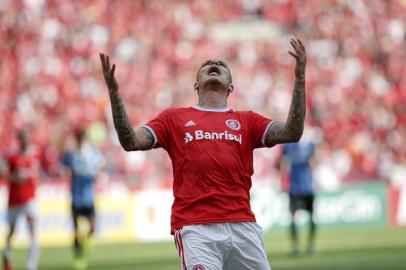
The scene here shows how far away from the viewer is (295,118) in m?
7.09

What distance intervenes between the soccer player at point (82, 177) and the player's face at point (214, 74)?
11659mm

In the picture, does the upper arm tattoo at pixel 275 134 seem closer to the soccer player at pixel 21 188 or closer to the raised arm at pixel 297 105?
the raised arm at pixel 297 105

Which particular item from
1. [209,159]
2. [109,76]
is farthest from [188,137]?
[109,76]

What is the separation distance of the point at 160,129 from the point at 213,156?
453 millimetres

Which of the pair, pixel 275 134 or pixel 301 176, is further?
pixel 301 176

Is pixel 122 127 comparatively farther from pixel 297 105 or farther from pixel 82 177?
pixel 82 177

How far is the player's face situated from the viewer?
7.24m

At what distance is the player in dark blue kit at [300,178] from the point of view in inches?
746

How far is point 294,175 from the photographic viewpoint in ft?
63.2

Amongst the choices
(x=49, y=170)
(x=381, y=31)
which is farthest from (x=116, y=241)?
(x=381, y=31)

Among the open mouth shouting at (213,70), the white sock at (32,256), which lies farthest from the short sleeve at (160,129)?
the white sock at (32,256)

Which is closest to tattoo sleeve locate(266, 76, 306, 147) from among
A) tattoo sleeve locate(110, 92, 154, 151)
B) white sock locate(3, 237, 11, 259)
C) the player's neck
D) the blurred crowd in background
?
the player's neck

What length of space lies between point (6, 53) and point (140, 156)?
7.29 m

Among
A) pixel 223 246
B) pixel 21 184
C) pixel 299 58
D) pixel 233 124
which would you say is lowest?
pixel 223 246
